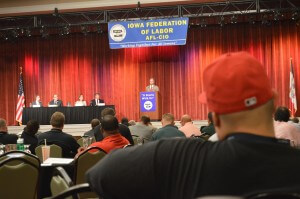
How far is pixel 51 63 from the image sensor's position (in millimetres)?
15633

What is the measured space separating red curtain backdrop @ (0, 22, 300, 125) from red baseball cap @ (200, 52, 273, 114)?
13834mm

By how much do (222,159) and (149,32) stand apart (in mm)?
11775

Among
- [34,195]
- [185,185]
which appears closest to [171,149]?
[185,185]

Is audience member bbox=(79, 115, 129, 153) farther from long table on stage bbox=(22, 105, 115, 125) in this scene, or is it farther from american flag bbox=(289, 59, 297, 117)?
american flag bbox=(289, 59, 297, 117)

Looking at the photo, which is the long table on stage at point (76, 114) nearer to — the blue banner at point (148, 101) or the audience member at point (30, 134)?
the blue banner at point (148, 101)

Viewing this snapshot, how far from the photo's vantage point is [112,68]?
1545 cm

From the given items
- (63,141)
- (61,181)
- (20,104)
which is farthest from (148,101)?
(61,181)

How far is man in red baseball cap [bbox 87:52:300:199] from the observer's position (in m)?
0.98

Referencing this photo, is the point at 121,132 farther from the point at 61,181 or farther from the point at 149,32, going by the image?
the point at 149,32

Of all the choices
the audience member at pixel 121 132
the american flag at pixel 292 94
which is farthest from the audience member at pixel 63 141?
the american flag at pixel 292 94

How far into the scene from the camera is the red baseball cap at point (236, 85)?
3.34 ft

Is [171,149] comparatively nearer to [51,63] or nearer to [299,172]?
[299,172]

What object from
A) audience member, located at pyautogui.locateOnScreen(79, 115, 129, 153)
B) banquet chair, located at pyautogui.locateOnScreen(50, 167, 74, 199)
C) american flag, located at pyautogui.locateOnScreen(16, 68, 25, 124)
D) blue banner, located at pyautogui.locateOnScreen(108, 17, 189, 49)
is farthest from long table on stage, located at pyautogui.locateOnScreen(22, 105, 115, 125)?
banquet chair, located at pyautogui.locateOnScreen(50, 167, 74, 199)

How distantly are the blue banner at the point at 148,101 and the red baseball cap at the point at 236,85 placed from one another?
11.4 metres
